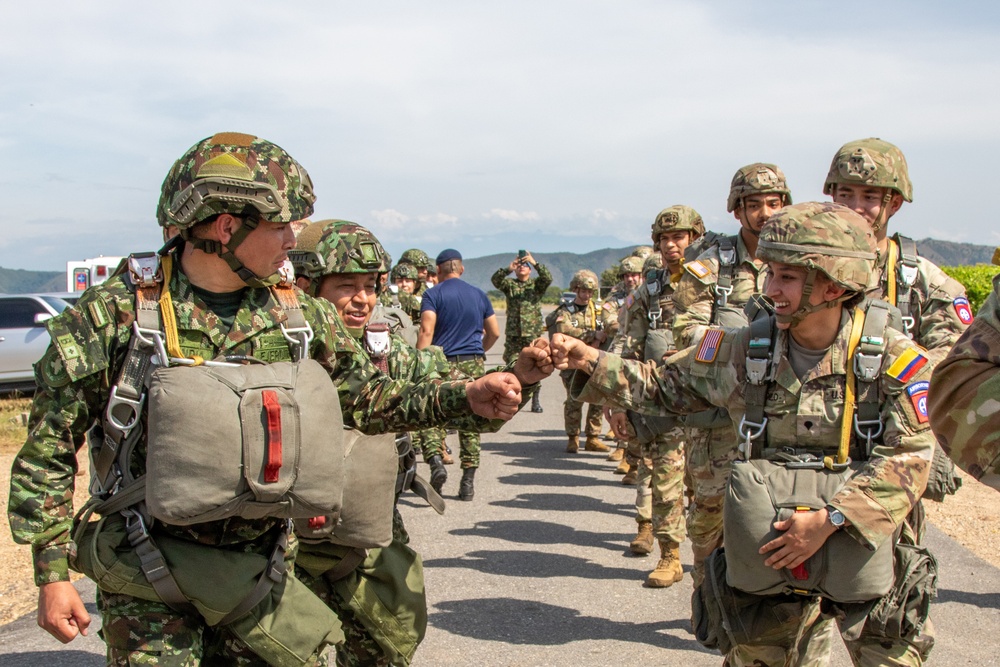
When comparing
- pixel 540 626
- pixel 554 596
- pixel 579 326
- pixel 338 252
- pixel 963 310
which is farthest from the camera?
pixel 579 326

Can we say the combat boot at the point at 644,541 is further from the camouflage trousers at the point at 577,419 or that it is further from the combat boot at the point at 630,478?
the camouflage trousers at the point at 577,419

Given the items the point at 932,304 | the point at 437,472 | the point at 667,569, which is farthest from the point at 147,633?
the point at 437,472

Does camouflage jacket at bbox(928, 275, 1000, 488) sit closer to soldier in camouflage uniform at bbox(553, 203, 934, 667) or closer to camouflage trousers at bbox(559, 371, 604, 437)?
soldier in camouflage uniform at bbox(553, 203, 934, 667)

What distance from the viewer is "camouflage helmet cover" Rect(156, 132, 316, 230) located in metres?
3.32

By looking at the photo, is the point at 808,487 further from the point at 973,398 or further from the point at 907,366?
the point at 973,398

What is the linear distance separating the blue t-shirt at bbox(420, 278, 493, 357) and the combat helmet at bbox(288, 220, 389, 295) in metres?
5.41

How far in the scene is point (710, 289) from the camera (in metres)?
6.09

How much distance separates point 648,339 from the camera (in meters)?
7.57

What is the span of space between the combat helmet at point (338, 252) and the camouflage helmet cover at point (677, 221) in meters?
3.52

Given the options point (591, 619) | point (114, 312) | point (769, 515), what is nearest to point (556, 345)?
point (769, 515)

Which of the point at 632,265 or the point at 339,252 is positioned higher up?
the point at 339,252

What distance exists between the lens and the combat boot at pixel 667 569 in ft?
23.0

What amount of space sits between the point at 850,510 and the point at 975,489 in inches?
281

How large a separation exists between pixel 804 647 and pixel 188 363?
2.65 metres
